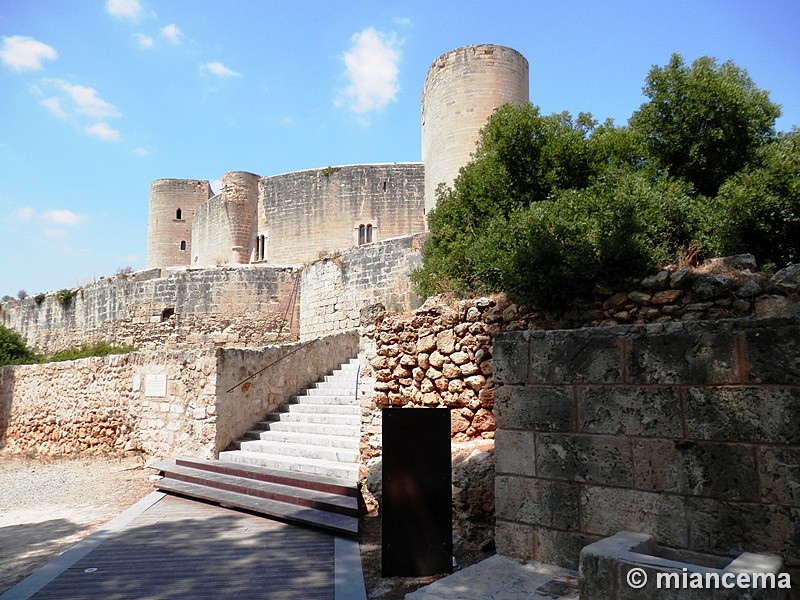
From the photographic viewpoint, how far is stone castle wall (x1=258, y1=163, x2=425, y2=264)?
25.0m

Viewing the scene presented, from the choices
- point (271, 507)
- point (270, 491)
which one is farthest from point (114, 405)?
point (271, 507)

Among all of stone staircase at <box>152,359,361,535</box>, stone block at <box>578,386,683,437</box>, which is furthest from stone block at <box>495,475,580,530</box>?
stone staircase at <box>152,359,361,535</box>

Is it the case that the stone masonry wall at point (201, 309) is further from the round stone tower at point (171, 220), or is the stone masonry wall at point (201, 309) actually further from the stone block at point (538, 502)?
the stone block at point (538, 502)

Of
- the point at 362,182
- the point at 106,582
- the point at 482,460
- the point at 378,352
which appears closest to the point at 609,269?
the point at 482,460

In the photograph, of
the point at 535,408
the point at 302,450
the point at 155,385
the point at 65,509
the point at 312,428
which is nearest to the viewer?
the point at 535,408

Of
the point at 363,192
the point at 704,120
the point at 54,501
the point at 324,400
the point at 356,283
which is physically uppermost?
the point at 363,192

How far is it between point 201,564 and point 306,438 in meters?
3.62

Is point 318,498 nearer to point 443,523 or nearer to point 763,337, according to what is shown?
point 443,523

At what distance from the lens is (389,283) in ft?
54.5

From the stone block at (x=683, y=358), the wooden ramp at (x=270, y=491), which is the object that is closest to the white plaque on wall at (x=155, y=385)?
the wooden ramp at (x=270, y=491)

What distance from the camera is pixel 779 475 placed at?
8.79ft

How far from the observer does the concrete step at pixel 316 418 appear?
8.59 meters

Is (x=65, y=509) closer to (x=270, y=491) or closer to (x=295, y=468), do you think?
(x=270, y=491)

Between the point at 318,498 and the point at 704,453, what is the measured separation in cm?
456
